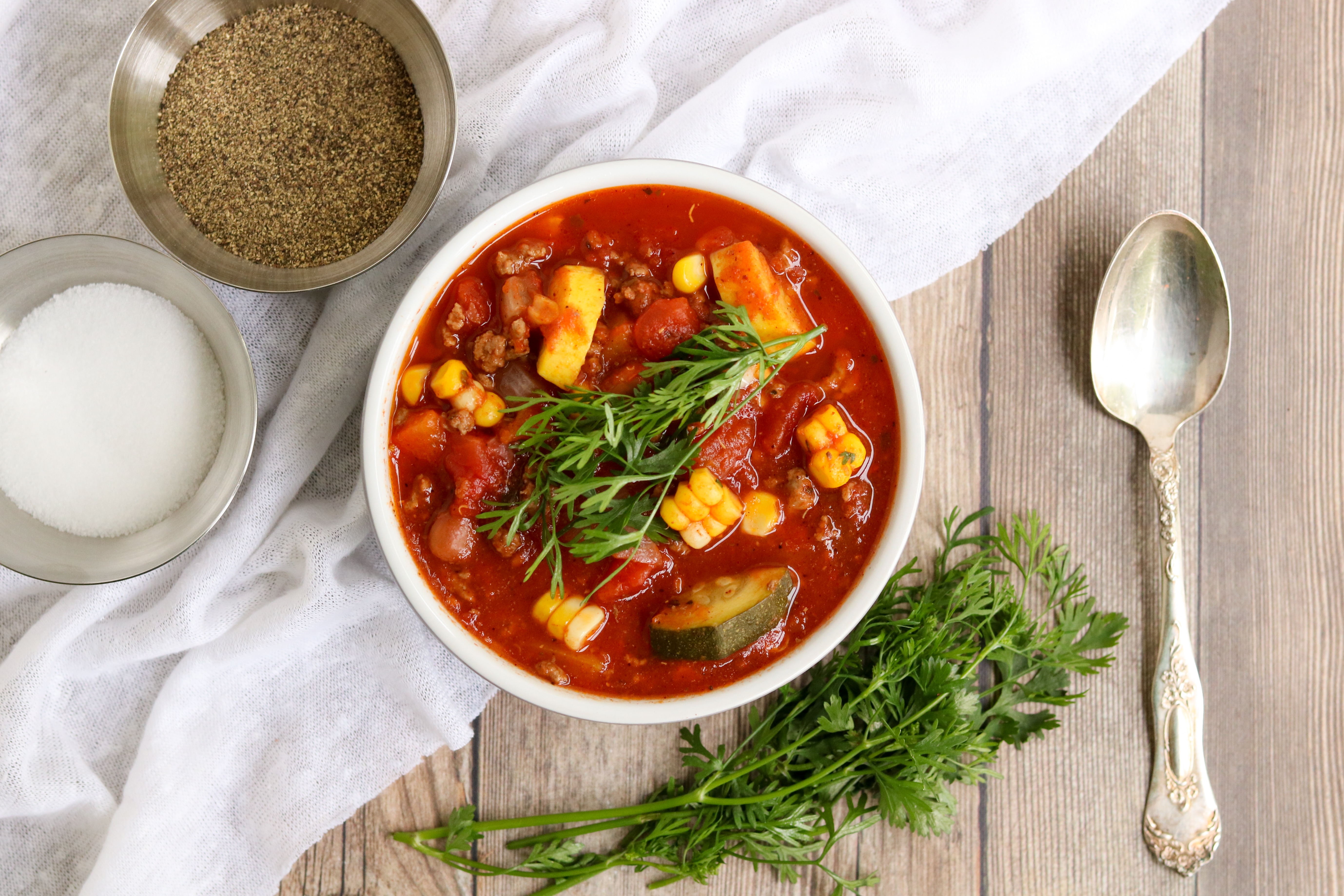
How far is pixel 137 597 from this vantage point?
3.12 m

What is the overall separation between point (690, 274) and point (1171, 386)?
6.19 ft

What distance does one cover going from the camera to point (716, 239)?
2.59 meters

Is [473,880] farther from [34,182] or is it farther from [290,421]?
[34,182]

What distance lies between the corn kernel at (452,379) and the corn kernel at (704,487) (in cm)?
66

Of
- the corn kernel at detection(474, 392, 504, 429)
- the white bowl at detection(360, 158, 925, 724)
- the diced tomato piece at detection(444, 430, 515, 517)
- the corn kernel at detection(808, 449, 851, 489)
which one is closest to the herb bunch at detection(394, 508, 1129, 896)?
the white bowl at detection(360, 158, 925, 724)

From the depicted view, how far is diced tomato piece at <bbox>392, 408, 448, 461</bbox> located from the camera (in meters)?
2.52

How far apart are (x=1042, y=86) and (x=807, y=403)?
1.58 m

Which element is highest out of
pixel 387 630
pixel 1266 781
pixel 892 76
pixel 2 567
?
pixel 892 76

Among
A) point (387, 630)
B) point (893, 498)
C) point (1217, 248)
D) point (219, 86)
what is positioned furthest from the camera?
point (1217, 248)

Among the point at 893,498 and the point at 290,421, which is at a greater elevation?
the point at 893,498

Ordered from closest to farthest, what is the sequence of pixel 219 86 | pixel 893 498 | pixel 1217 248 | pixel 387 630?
1. pixel 893 498
2. pixel 219 86
3. pixel 387 630
4. pixel 1217 248

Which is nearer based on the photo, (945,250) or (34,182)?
(34,182)

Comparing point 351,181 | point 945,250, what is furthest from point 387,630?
point 945,250

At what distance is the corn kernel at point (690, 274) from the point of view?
8.24 feet
